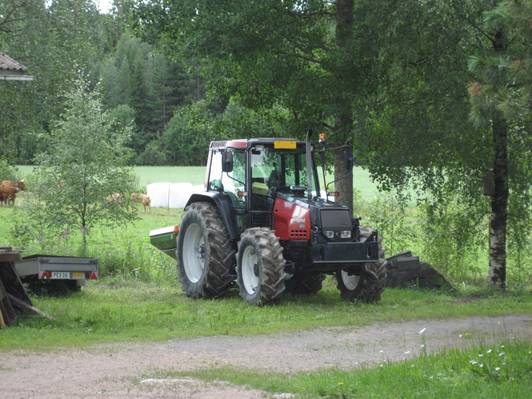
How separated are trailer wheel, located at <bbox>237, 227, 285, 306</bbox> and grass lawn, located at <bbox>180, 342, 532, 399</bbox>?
194 inches

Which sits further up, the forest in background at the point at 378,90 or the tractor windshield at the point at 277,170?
the forest in background at the point at 378,90

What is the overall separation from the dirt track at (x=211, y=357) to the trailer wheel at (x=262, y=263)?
6.14 ft

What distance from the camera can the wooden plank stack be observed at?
45.4ft

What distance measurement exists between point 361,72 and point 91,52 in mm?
14088

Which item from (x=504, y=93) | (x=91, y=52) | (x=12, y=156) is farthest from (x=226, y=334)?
(x=91, y=52)

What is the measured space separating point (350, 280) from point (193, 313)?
317 cm

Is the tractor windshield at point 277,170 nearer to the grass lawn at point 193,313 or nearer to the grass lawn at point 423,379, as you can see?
the grass lawn at point 193,313

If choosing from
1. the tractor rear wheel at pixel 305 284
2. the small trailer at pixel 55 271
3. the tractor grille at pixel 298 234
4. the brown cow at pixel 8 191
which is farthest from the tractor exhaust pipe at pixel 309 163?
the brown cow at pixel 8 191

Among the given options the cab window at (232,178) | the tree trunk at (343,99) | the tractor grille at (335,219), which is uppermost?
the tree trunk at (343,99)

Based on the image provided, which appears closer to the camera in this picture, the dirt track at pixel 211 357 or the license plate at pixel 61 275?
the dirt track at pixel 211 357

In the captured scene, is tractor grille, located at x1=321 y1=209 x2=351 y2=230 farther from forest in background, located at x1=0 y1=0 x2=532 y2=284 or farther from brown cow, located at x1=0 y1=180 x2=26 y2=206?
brown cow, located at x1=0 y1=180 x2=26 y2=206

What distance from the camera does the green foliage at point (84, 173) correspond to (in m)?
21.9

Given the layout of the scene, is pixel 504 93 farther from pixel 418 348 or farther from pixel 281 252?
pixel 281 252

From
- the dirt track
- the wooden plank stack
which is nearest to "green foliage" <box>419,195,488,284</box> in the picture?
the dirt track
